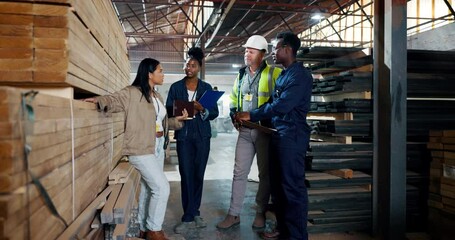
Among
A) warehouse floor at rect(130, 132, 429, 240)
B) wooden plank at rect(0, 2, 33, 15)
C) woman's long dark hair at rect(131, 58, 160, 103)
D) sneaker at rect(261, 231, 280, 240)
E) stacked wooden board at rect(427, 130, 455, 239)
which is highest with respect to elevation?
wooden plank at rect(0, 2, 33, 15)

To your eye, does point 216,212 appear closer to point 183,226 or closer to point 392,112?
point 183,226

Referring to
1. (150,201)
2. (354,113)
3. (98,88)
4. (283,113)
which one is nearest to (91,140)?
(98,88)

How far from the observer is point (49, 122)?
1142 mm

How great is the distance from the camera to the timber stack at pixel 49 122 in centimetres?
94

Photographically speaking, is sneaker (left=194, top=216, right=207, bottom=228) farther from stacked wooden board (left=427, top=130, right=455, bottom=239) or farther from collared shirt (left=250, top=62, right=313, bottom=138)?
stacked wooden board (left=427, top=130, right=455, bottom=239)

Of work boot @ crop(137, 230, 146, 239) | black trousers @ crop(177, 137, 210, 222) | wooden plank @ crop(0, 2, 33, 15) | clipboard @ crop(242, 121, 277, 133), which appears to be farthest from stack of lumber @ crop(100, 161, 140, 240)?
clipboard @ crop(242, 121, 277, 133)

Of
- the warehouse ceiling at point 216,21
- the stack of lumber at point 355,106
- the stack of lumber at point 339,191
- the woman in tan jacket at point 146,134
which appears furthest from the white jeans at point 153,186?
the warehouse ceiling at point 216,21

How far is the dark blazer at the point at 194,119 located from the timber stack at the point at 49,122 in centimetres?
116

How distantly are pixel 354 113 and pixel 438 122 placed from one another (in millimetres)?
1082

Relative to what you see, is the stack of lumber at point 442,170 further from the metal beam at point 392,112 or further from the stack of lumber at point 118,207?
the stack of lumber at point 118,207

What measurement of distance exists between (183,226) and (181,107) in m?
1.20

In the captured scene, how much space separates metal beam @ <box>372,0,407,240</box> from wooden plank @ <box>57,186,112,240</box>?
2385 millimetres

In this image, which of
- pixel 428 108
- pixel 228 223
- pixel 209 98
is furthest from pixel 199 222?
pixel 428 108

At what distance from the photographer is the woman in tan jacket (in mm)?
2406
